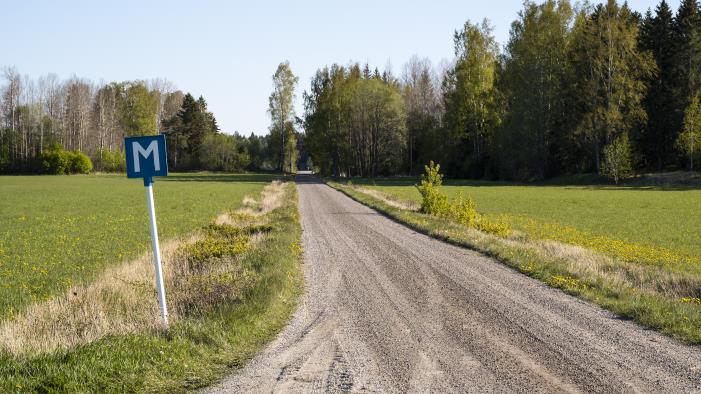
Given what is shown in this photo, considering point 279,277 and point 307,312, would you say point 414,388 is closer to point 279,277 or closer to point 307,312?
point 307,312

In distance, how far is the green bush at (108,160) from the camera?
11194 cm

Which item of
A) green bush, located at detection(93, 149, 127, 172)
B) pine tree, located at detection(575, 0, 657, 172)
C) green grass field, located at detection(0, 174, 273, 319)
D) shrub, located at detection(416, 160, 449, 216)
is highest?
pine tree, located at detection(575, 0, 657, 172)

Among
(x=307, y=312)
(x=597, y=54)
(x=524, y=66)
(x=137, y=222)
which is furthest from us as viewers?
(x=524, y=66)

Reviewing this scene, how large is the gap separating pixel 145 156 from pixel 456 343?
17.6ft

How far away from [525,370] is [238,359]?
140 inches

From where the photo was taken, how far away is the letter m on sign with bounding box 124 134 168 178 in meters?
8.37

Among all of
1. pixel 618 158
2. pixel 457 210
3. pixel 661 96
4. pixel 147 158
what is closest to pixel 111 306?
pixel 147 158

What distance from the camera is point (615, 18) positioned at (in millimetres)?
60656

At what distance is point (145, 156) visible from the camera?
8.45 meters

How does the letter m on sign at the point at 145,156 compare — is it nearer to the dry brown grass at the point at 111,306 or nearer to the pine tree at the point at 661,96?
the dry brown grass at the point at 111,306

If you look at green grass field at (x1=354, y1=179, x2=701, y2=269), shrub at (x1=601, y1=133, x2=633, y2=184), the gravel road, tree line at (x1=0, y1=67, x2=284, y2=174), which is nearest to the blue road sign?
the gravel road

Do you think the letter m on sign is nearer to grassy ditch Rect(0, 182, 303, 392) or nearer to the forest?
grassy ditch Rect(0, 182, 303, 392)

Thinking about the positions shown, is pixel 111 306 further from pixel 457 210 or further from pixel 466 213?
pixel 457 210

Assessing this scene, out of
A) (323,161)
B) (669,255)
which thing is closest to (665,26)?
(323,161)
